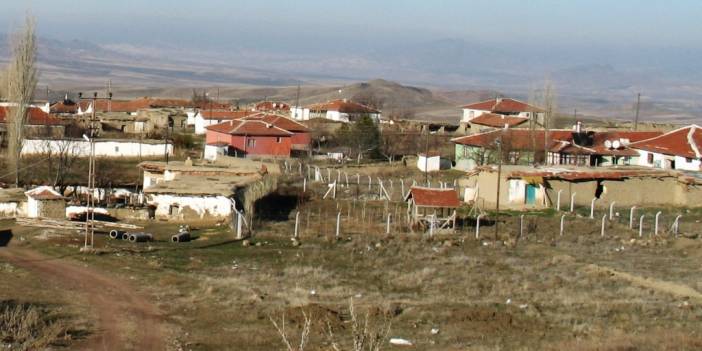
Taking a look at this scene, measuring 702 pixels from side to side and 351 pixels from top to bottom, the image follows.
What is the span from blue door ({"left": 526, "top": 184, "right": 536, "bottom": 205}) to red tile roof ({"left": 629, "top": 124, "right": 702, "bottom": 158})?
429 inches

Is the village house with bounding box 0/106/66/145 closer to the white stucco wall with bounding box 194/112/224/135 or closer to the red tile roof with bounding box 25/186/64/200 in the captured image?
the white stucco wall with bounding box 194/112/224/135

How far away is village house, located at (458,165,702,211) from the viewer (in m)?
35.7

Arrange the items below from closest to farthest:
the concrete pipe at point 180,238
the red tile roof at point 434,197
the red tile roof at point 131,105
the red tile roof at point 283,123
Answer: the concrete pipe at point 180,238
the red tile roof at point 434,197
the red tile roof at point 283,123
the red tile roof at point 131,105

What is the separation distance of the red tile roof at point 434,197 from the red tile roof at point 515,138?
675 inches

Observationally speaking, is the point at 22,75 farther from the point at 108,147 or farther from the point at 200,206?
the point at 200,206

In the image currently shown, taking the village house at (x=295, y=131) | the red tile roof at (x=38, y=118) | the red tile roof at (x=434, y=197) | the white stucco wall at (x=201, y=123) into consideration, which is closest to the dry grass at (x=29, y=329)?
the red tile roof at (x=434, y=197)

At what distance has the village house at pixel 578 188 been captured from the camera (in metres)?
35.7

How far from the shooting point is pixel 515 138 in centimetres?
5031

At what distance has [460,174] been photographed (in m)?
45.1

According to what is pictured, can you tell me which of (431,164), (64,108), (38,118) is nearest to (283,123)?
(431,164)

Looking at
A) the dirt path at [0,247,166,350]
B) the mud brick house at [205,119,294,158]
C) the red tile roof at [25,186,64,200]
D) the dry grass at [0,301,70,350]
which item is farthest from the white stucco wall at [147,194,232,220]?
the mud brick house at [205,119,294,158]

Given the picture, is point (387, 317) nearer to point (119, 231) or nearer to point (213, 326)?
point (213, 326)

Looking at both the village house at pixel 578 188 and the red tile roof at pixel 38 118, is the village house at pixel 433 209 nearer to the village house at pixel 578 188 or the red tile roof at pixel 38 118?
the village house at pixel 578 188

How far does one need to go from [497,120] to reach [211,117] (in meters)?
16.2
